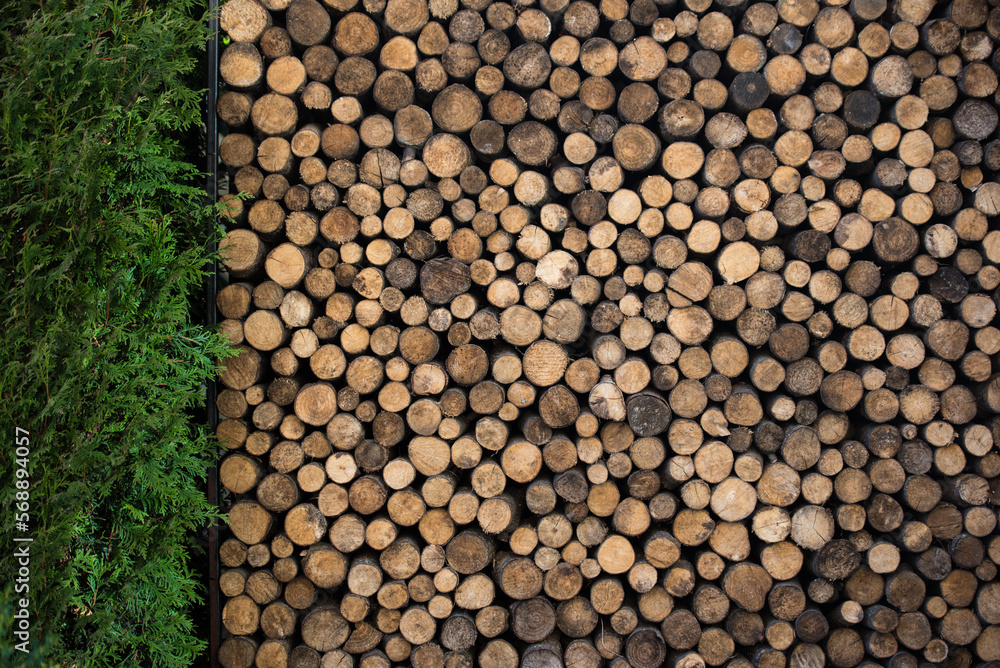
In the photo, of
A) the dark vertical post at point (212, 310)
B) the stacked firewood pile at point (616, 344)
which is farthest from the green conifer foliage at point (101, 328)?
the stacked firewood pile at point (616, 344)

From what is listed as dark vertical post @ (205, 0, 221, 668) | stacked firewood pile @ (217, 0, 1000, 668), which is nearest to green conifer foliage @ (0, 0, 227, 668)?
dark vertical post @ (205, 0, 221, 668)

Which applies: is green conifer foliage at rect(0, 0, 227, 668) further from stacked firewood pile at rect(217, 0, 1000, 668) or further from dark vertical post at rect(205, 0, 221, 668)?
stacked firewood pile at rect(217, 0, 1000, 668)

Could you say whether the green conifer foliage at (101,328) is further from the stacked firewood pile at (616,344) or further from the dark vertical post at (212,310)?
the stacked firewood pile at (616,344)

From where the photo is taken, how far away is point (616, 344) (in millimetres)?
2383

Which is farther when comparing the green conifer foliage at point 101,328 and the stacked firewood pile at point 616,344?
the stacked firewood pile at point 616,344

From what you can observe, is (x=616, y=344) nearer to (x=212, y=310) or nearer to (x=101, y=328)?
(x=212, y=310)

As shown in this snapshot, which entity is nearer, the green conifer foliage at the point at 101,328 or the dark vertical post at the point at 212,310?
the green conifer foliage at the point at 101,328

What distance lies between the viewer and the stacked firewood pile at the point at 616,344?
237cm

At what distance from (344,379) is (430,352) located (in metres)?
0.38

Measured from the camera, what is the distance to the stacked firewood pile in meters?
2.37

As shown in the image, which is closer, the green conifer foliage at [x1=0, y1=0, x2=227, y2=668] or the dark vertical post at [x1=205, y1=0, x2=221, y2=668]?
the green conifer foliage at [x1=0, y1=0, x2=227, y2=668]

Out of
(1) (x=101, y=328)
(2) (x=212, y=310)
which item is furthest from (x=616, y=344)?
(1) (x=101, y=328)

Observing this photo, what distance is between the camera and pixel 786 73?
2.39 metres

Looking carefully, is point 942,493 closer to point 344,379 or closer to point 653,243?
point 653,243
